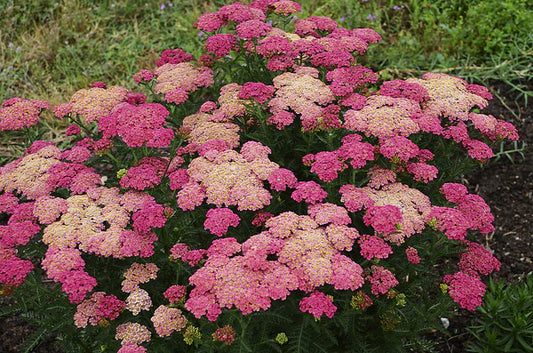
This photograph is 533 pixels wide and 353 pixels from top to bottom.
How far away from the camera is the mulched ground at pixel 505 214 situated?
388 centimetres

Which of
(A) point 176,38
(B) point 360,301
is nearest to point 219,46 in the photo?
(B) point 360,301

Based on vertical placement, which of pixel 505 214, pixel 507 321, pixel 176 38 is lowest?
pixel 505 214

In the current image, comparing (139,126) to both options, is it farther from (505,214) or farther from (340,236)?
(505,214)

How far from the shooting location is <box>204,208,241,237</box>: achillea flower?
250cm

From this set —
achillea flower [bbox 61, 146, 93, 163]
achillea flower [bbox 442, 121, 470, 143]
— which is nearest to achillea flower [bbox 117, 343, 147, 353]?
achillea flower [bbox 61, 146, 93, 163]

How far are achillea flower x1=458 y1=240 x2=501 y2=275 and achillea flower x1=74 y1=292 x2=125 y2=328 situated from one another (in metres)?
1.87

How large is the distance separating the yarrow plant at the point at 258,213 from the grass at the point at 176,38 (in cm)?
273

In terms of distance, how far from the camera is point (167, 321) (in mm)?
2471

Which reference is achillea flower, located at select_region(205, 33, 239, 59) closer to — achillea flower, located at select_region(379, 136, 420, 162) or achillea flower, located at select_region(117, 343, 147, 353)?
achillea flower, located at select_region(379, 136, 420, 162)

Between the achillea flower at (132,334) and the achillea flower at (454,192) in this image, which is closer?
the achillea flower at (132,334)

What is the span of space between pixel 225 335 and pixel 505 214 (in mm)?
3409

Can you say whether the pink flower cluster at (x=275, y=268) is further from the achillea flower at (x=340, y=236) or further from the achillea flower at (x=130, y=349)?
the achillea flower at (x=130, y=349)

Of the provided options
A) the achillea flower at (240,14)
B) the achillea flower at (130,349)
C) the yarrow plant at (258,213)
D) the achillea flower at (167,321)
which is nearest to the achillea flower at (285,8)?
the achillea flower at (240,14)

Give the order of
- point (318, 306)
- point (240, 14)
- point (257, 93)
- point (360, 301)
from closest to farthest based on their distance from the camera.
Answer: point (318, 306)
point (360, 301)
point (257, 93)
point (240, 14)
